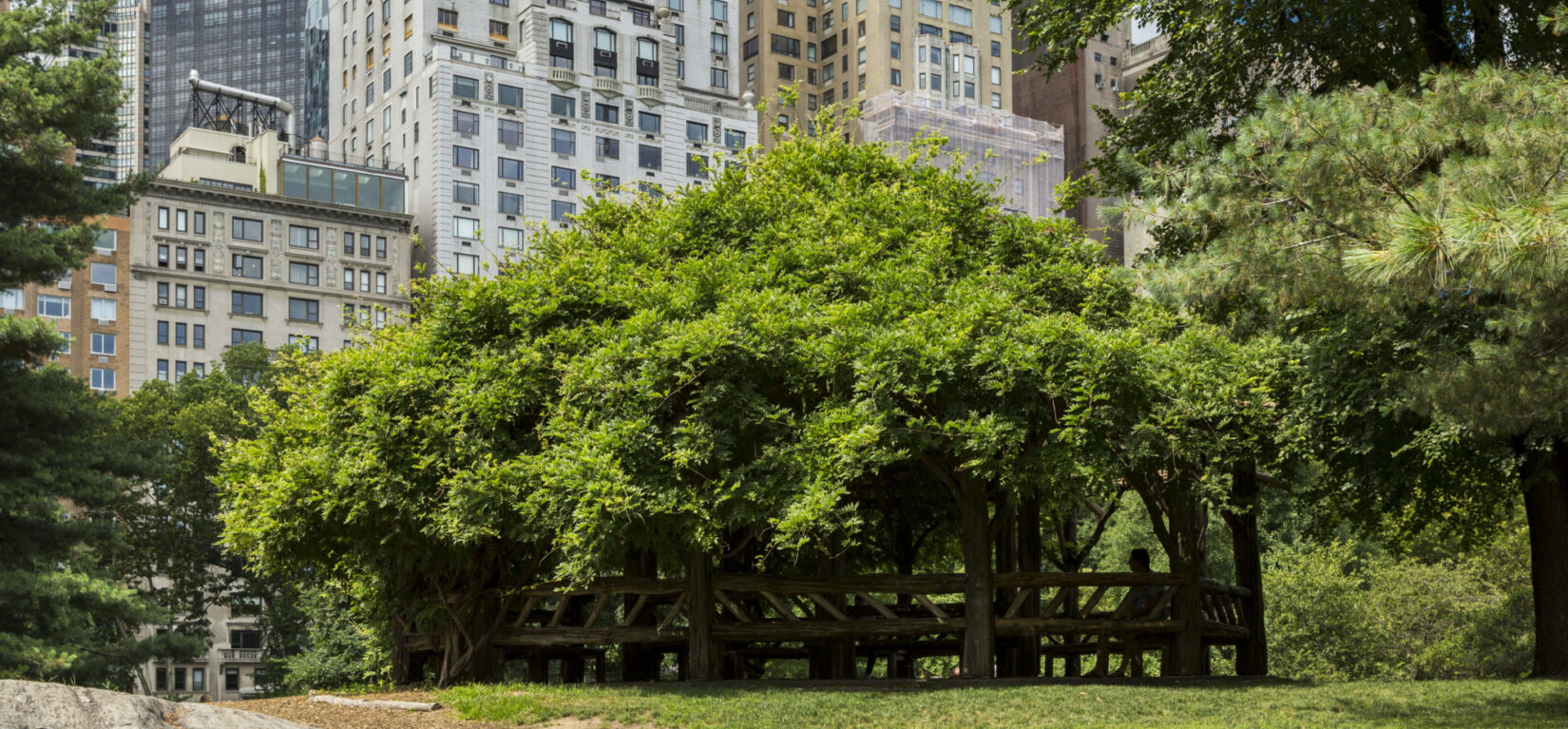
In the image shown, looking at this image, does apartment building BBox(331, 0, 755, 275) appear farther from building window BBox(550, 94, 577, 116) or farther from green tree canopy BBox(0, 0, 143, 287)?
green tree canopy BBox(0, 0, 143, 287)

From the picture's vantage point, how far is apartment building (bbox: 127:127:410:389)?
338ft

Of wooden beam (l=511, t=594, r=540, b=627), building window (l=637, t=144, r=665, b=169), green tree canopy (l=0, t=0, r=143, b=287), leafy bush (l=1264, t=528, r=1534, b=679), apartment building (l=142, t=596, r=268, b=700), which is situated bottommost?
apartment building (l=142, t=596, r=268, b=700)

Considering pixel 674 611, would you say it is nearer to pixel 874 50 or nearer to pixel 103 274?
pixel 103 274

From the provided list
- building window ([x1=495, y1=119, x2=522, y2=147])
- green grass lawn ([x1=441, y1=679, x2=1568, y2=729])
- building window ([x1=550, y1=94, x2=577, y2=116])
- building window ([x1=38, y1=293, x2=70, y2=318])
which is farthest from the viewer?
building window ([x1=550, y1=94, x2=577, y2=116])

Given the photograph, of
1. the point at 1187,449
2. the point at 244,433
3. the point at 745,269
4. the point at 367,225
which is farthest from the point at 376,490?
the point at 367,225

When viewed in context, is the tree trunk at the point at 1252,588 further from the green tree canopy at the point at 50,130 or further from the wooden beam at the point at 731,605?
the green tree canopy at the point at 50,130

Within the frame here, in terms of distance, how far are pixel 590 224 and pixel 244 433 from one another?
165 ft

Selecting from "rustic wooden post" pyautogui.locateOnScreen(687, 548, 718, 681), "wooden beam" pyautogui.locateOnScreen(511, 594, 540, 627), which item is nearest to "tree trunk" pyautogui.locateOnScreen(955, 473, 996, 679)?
"rustic wooden post" pyautogui.locateOnScreen(687, 548, 718, 681)

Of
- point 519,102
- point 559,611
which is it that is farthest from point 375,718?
point 519,102

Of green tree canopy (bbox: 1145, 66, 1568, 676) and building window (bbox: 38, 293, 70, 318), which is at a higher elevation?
building window (bbox: 38, 293, 70, 318)

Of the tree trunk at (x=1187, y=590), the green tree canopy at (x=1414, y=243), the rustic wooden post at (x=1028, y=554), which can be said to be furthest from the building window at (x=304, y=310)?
the green tree canopy at (x=1414, y=243)

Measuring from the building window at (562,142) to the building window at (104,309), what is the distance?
30283 millimetres

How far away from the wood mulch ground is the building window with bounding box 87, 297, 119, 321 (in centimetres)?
8962

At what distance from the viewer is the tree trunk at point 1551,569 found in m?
22.7
